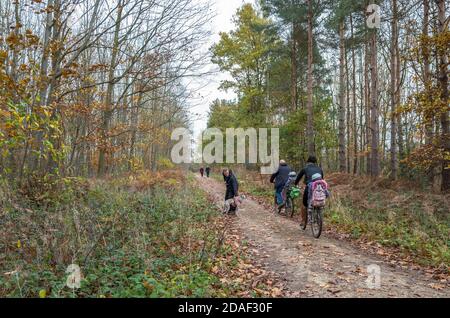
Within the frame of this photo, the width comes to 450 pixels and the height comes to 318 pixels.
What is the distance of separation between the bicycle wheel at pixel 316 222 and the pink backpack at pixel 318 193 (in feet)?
0.68

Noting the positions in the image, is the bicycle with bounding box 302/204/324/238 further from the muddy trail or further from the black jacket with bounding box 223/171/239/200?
the black jacket with bounding box 223/171/239/200

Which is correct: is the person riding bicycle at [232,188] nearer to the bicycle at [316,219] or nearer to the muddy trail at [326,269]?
the muddy trail at [326,269]

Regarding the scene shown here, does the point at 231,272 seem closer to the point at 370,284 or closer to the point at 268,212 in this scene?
the point at 370,284

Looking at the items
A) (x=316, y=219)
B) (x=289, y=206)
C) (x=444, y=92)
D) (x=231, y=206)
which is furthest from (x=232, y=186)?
(x=444, y=92)

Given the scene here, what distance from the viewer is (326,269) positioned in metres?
5.63

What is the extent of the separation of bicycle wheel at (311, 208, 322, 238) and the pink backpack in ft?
0.68

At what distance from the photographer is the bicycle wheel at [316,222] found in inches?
313

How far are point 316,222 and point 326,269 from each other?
8.48ft

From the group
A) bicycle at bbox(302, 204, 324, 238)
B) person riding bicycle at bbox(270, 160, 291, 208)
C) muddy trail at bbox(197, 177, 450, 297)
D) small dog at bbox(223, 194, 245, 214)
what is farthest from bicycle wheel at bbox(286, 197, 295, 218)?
bicycle at bbox(302, 204, 324, 238)

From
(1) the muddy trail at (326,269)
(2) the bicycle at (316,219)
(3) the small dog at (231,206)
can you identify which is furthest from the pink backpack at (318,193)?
(3) the small dog at (231,206)

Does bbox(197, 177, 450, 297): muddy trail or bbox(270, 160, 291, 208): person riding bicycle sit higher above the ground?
bbox(270, 160, 291, 208): person riding bicycle

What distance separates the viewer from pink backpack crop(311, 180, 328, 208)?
25.9 feet

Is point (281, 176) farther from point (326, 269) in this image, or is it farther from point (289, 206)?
point (326, 269)
